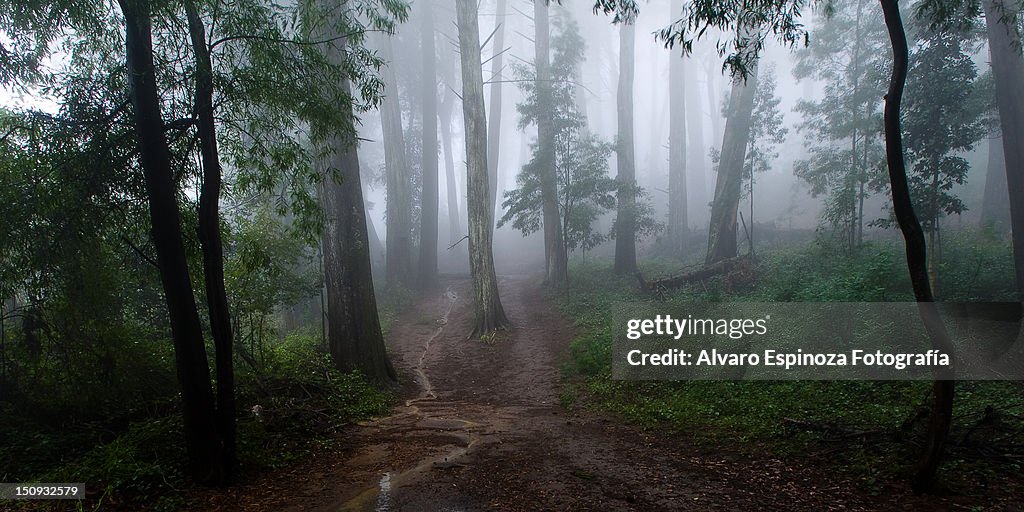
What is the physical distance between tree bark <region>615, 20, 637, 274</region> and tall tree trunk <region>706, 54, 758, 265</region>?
9.41 feet

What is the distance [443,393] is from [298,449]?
13.6 feet

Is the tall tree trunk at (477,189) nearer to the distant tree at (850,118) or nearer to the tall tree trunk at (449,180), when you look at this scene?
the distant tree at (850,118)

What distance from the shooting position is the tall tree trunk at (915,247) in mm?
4047

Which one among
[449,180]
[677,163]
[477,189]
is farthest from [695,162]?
[477,189]

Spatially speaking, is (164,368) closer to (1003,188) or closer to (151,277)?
(151,277)

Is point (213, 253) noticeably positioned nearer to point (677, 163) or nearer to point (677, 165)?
point (677, 165)

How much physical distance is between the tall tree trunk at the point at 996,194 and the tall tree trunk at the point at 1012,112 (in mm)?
8062

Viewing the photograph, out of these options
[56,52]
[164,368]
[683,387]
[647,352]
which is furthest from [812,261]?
[56,52]

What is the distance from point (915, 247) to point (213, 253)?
6.32m

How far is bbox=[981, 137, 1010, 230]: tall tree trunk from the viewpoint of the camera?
1652 centimetres

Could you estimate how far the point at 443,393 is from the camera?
1015 centimetres

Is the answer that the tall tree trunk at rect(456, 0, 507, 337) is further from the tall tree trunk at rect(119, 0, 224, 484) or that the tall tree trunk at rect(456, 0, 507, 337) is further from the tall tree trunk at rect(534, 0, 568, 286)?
the tall tree trunk at rect(119, 0, 224, 484)

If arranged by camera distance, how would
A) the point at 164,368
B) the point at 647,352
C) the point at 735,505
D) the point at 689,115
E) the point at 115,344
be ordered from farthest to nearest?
1. the point at 689,115
2. the point at 647,352
3. the point at 164,368
4. the point at 115,344
5. the point at 735,505

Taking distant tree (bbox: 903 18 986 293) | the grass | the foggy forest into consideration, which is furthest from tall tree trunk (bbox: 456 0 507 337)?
distant tree (bbox: 903 18 986 293)
